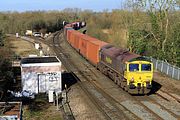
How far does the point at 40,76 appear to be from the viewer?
26.6m

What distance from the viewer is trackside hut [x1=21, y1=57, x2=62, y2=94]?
26.0 m

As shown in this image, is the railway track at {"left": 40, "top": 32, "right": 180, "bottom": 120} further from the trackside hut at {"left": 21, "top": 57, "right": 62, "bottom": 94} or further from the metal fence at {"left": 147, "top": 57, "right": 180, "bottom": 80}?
the metal fence at {"left": 147, "top": 57, "right": 180, "bottom": 80}

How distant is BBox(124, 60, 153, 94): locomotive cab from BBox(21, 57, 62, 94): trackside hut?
579cm

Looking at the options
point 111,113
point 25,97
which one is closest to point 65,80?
point 25,97

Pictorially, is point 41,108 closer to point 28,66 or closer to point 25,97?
point 25,97

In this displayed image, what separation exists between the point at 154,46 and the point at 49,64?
20715 millimetres

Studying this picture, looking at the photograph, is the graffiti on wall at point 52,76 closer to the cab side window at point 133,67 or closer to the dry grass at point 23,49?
the cab side window at point 133,67

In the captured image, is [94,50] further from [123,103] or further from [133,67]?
[123,103]

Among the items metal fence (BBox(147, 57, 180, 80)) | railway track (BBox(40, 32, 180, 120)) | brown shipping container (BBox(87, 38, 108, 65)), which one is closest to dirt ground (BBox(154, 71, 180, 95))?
metal fence (BBox(147, 57, 180, 80))

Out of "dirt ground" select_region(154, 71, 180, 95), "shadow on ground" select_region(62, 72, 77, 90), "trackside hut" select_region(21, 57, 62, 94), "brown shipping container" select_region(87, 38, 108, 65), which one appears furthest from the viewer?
"brown shipping container" select_region(87, 38, 108, 65)

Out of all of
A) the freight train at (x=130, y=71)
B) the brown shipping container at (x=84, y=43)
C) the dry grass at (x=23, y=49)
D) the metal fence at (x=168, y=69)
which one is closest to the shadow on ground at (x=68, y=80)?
the freight train at (x=130, y=71)

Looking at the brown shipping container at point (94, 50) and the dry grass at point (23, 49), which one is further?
the dry grass at point (23, 49)

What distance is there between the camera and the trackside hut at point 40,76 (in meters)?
26.0

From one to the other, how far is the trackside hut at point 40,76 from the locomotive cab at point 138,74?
5788mm
